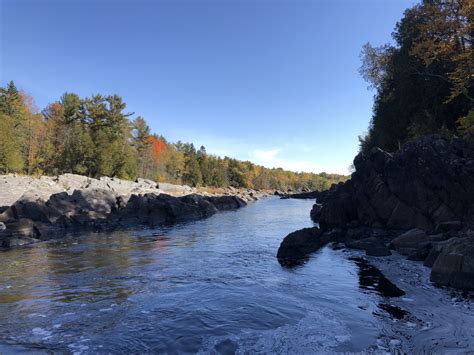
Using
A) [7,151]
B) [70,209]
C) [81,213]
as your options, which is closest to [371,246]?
[81,213]

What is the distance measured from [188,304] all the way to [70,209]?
88.3 feet

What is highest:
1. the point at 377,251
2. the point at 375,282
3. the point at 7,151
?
the point at 7,151

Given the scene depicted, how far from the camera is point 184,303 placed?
32.6 ft

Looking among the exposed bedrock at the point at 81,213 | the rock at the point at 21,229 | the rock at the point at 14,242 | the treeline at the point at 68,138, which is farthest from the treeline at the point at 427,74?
the treeline at the point at 68,138

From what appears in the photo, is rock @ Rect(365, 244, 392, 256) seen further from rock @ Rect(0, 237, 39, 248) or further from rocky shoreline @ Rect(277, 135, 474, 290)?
rock @ Rect(0, 237, 39, 248)

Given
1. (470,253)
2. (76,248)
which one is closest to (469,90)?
(470,253)

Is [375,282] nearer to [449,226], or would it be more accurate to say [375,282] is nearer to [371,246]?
[371,246]

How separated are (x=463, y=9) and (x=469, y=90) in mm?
7720

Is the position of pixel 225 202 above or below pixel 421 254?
above

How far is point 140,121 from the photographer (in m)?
88.6

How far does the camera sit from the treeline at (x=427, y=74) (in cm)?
2297

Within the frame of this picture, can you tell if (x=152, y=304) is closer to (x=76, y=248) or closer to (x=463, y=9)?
(x=76, y=248)

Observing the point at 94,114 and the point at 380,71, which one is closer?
the point at 380,71

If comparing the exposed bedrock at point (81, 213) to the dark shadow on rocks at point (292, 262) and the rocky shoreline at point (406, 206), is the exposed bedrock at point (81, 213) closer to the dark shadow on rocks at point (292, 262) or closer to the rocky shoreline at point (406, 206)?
the dark shadow on rocks at point (292, 262)
